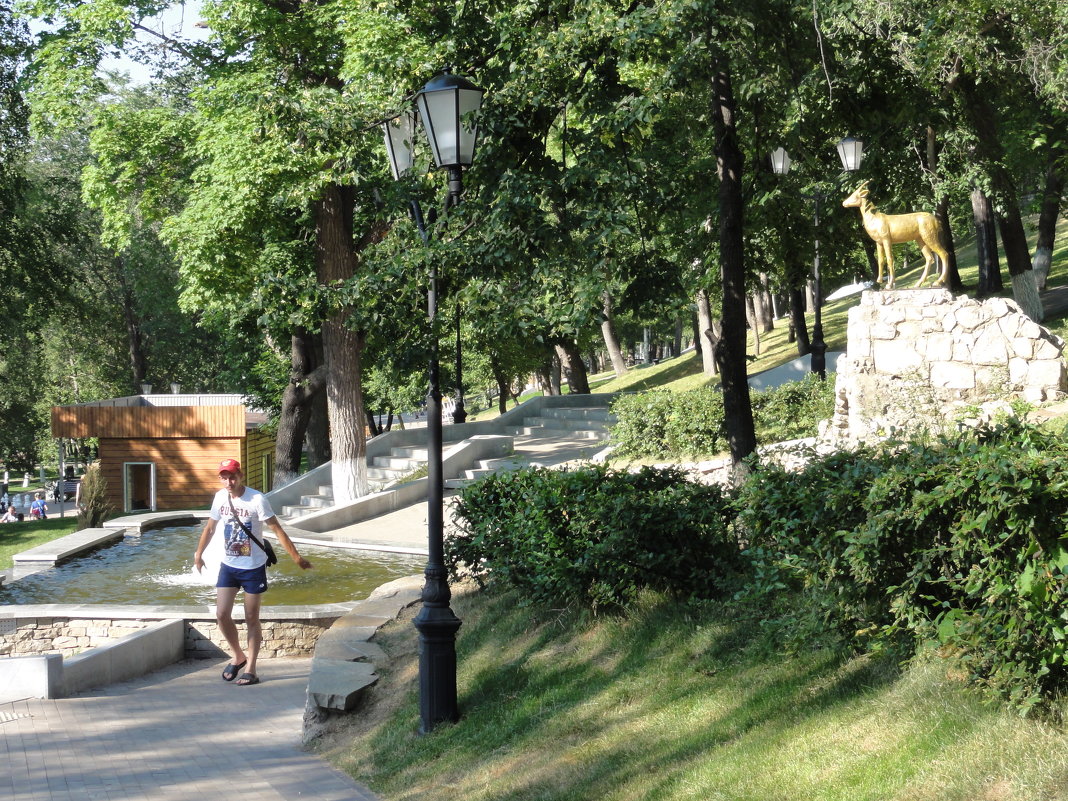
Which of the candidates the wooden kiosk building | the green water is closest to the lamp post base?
the green water

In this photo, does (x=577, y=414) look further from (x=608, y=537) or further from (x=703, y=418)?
(x=608, y=537)

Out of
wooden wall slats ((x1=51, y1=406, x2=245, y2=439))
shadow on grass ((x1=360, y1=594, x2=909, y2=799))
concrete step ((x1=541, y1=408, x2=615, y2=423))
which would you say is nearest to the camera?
shadow on grass ((x1=360, y1=594, x2=909, y2=799))

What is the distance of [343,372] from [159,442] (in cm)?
1319

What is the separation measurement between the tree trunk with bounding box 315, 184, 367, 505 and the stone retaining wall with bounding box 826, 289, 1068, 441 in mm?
8976

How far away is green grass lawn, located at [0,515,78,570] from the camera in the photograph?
20.7 meters

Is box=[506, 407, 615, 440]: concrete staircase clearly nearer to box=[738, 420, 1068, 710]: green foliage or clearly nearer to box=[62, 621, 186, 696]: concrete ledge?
box=[62, 621, 186, 696]: concrete ledge

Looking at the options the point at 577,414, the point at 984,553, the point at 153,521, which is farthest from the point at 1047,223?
the point at 984,553

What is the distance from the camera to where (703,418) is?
18.2 metres

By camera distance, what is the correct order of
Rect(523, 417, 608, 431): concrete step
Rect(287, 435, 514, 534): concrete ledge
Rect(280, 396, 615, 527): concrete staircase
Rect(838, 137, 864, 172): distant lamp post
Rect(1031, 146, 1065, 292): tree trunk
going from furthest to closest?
Rect(523, 417, 608, 431): concrete step, Rect(1031, 146, 1065, 292): tree trunk, Rect(280, 396, 615, 527): concrete staircase, Rect(287, 435, 514, 534): concrete ledge, Rect(838, 137, 864, 172): distant lamp post

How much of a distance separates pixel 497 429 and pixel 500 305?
19342mm

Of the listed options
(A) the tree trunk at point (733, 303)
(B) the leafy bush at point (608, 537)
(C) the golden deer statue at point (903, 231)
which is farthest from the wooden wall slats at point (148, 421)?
(A) the tree trunk at point (733, 303)

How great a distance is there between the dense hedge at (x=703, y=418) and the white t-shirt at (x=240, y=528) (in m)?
11.1

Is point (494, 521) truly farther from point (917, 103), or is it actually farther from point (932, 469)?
point (917, 103)

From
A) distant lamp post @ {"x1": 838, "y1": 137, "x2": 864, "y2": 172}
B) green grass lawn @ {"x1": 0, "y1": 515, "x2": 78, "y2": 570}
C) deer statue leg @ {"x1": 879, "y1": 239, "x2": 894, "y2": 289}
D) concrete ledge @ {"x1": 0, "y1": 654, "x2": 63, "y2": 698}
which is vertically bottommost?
green grass lawn @ {"x1": 0, "y1": 515, "x2": 78, "y2": 570}
